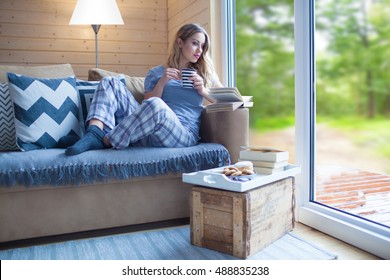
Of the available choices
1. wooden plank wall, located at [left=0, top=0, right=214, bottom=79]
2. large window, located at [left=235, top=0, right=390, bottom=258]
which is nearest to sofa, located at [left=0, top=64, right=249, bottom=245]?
large window, located at [left=235, top=0, right=390, bottom=258]

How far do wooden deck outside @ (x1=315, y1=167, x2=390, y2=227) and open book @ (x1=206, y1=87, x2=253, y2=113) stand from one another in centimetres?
58

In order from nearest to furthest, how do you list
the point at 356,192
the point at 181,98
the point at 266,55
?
1. the point at 356,192
2. the point at 181,98
3. the point at 266,55

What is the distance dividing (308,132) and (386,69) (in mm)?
493

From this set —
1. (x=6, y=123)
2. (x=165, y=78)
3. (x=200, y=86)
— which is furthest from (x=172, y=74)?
(x=6, y=123)

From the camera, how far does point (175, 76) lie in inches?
79.5

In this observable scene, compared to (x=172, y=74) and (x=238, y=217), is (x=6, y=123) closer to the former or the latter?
(x=172, y=74)

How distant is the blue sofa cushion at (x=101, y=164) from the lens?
155 cm

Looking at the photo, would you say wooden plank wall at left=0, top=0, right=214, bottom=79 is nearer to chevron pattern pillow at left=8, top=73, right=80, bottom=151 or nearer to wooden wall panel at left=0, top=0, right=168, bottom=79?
wooden wall panel at left=0, top=0, right=168, bottom=79

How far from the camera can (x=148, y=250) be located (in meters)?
1.54

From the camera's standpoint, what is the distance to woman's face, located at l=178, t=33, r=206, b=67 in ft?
6.79

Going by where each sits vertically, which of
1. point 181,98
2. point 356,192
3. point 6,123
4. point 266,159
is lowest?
point 356,192

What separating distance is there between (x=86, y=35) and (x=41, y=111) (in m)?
1.92

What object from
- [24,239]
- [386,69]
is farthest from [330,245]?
[24,239]
